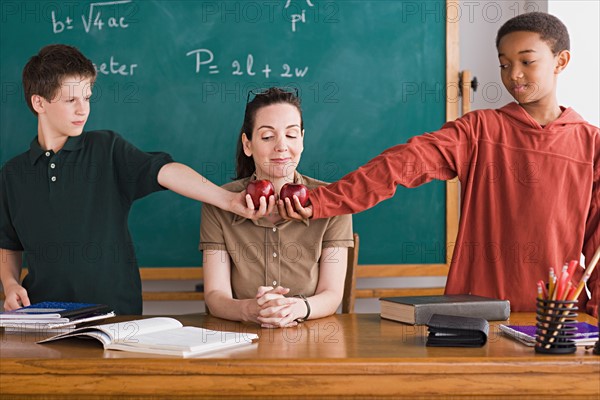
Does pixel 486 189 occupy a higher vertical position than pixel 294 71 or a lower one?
lower

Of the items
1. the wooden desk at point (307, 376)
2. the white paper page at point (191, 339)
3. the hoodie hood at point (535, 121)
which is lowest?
the wooden desk at point (307, 376)

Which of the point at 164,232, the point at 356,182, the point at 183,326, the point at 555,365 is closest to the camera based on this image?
the point at 555,365

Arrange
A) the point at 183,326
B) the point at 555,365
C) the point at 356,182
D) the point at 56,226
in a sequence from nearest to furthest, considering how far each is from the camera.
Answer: the point at 555,365 → the point at 183,326 → the point at 356,182 → the point at 56,226

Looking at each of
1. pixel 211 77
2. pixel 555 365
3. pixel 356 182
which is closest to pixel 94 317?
pixel 356 182

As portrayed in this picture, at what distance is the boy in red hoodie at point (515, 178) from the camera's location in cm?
227

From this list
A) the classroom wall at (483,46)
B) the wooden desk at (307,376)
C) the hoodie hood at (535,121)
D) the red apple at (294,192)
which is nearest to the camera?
the wooden desk at (307,376)

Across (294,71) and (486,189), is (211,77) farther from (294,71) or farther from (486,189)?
(486,189)

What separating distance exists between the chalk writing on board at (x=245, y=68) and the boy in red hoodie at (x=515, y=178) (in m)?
1.10

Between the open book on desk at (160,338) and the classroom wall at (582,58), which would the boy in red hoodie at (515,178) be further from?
the classroom wall at (582,58)

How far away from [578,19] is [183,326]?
234cm

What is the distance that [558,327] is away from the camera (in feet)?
5.17

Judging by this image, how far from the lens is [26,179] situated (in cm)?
246

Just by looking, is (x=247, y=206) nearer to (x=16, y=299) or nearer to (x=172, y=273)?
(x=16, y=299)

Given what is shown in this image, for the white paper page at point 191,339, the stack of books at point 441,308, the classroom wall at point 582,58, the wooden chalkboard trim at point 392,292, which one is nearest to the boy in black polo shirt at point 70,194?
the white paper page at point 191,339
